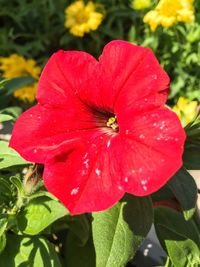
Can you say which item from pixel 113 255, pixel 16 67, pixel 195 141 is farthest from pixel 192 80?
pixel 113 255

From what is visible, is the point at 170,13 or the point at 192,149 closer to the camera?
the point at 192,149

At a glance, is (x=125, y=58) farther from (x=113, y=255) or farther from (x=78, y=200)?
(x=113, y=255)

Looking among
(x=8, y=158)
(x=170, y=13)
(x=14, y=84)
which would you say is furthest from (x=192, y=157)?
(x=170, y=13)

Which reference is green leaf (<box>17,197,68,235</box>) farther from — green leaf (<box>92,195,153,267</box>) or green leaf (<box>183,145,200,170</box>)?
green leaf (<box>183,145,200,170</box>)

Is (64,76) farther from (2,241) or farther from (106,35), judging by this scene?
(106,35)

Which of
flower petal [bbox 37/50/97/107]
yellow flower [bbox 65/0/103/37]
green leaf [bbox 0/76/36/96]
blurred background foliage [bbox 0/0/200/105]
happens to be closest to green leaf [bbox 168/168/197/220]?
flower petal [bbox 37/50/97/107]
